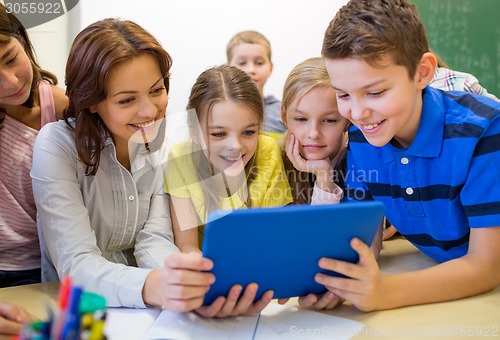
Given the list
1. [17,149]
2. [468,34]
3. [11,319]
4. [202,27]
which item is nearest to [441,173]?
[11,319]

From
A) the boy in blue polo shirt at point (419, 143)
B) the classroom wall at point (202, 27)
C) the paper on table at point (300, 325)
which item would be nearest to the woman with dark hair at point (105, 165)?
the paper on table at point (300, 325)

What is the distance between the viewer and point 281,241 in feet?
2.33

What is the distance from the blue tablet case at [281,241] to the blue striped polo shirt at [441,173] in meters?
0.25

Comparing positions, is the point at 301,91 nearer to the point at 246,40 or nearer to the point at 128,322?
the point at 128,322

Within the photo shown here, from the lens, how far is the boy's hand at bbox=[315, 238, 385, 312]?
770 mm

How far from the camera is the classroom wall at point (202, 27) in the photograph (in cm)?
249

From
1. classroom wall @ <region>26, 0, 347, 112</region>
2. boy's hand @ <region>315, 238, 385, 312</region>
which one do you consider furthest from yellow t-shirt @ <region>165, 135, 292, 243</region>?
classroom wall @ <region>26, 0, 347, 112</region>

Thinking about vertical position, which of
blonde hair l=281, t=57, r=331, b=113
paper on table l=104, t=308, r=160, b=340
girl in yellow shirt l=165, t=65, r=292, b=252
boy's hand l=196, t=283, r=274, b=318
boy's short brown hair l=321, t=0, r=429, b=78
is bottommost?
paper on table l=104, t=308, r=160, b=340

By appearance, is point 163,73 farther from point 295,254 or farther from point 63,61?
point 63,61

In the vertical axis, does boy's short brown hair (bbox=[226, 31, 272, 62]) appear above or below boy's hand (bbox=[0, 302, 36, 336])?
above

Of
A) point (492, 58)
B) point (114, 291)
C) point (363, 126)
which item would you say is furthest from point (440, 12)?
point (114, 291)

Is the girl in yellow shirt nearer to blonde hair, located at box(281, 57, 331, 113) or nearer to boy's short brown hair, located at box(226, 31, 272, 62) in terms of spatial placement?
blonde hair, located at box(281, 57, 331, 113)

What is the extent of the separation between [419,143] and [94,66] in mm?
594

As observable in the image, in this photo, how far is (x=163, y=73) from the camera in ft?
3.51
